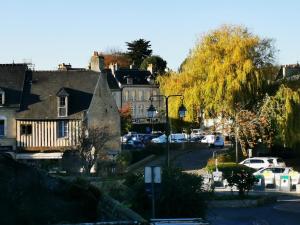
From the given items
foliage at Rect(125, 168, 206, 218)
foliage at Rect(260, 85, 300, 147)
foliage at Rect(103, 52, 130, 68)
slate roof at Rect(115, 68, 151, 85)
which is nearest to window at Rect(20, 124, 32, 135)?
foliage at Rect(260, 85, 300, 147)

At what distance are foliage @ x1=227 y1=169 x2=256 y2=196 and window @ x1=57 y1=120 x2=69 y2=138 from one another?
23441 mm

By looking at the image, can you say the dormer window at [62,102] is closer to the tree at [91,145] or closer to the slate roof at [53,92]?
the slate roof at [53,92]

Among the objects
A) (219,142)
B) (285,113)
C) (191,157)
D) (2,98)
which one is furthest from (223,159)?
(2,98)

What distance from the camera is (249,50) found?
5572 cm

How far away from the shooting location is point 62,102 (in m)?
55.7

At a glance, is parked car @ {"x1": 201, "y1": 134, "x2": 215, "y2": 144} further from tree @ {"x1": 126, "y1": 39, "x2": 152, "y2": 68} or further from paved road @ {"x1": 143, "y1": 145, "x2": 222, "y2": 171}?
tree @ {"x1": 126, "y1": 39, "x2": 152, "y2": 68}

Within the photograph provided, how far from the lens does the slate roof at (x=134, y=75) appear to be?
4294 inches

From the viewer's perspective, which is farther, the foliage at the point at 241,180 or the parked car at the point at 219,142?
the parked car at the point at 219,142

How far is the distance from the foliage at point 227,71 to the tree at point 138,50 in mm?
79102

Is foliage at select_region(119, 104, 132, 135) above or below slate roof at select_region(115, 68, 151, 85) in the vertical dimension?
below

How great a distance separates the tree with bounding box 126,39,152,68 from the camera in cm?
13725

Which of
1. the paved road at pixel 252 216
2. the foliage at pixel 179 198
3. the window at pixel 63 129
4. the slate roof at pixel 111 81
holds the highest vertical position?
the slate roof at pixel 111 81

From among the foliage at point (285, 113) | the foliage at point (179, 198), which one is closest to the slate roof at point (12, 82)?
the foliage at point (285, 113)

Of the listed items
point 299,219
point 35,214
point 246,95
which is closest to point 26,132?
point 246,95
